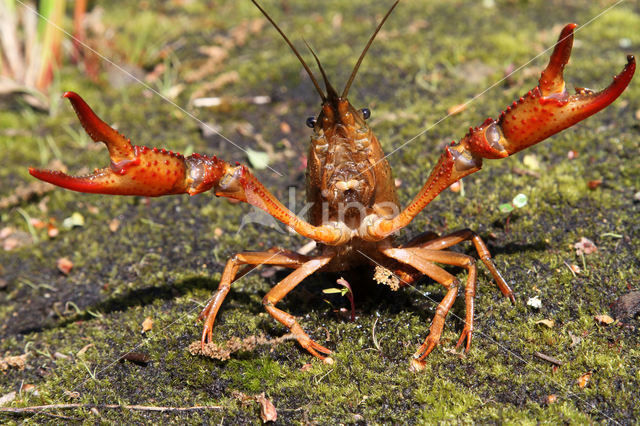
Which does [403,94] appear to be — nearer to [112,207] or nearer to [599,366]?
[112,207]

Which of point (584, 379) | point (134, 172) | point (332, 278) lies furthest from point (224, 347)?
point (584, 379)

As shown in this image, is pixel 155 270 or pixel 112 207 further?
pixel 112 207

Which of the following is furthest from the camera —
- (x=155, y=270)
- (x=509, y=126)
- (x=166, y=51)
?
(x=166, y=51)

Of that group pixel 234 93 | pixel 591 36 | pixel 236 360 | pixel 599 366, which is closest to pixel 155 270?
pixel 236 360

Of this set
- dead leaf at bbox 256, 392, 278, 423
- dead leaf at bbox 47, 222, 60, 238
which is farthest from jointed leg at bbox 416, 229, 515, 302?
dead leaf at bbox 47, 222, 60, 238

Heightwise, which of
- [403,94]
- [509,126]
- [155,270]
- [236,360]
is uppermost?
[403,94]

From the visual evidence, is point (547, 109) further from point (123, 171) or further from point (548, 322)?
point (123, 171)
